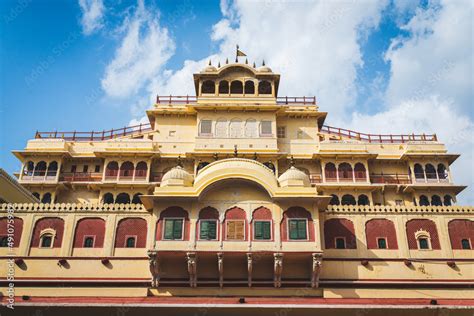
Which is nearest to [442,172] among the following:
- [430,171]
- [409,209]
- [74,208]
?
[430,171]

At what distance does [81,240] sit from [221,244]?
25.4 feet

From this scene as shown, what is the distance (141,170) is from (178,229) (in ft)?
51.3

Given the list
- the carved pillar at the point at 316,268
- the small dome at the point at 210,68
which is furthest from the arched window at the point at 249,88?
the carved pillar at the point at 316,268

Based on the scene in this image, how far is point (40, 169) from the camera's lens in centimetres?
3925

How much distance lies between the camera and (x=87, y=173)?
129 feet

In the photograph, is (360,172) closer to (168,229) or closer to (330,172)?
(330,172)

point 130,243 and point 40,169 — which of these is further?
point 40,169

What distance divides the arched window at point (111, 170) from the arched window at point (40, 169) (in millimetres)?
5308

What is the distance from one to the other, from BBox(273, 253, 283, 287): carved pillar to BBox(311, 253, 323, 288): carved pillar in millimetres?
1590

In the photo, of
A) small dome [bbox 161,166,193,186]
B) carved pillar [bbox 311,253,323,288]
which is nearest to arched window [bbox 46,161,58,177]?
small dome [bbox 161,166,193,186]

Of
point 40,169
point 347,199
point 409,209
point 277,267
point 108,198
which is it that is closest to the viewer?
point 277,267

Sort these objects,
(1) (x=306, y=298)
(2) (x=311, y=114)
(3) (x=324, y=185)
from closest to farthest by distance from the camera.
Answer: (1) (x=306, y=298), (3) (x=324, y=185), (2) (x=311, y=114)

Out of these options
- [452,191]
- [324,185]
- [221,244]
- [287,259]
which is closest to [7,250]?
[221,244]

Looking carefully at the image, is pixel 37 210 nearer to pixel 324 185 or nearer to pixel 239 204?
pixel 239 204
